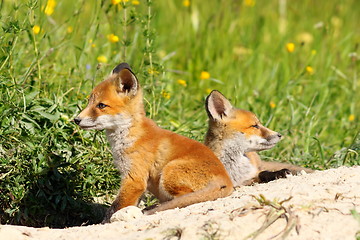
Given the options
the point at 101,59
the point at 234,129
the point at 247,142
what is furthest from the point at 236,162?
the point at 101,59

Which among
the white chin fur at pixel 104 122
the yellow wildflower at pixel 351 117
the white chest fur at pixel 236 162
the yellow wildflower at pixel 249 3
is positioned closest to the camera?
the white chin fur at pixel 104 122

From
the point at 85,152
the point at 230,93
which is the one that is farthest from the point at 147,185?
the point at 230,93

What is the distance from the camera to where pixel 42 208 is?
19.1ft

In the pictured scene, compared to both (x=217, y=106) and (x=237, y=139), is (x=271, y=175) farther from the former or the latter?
(x=217, y=106)

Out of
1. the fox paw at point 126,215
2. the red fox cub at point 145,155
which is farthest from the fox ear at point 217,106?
the fox paw at point 126,215

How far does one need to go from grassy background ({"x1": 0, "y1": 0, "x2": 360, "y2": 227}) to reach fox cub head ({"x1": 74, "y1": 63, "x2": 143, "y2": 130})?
0.66 meters

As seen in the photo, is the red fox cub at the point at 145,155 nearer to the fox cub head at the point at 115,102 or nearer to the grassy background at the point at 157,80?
the fox cub head at the point at 115,102

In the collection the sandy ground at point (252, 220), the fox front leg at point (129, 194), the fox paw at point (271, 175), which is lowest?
the fox paw at point (271, 175)

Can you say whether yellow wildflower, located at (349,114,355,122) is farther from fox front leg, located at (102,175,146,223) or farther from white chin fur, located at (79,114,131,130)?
fox front leg, located at (102,175,146,223)

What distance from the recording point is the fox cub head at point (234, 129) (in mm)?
6438

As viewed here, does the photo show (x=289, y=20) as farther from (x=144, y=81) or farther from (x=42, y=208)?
(x=42, y=208)

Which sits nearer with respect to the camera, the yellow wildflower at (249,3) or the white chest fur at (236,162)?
the white chest fur at (236,162)

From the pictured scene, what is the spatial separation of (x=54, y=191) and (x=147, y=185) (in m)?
0.97

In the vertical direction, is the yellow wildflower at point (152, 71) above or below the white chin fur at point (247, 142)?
above
